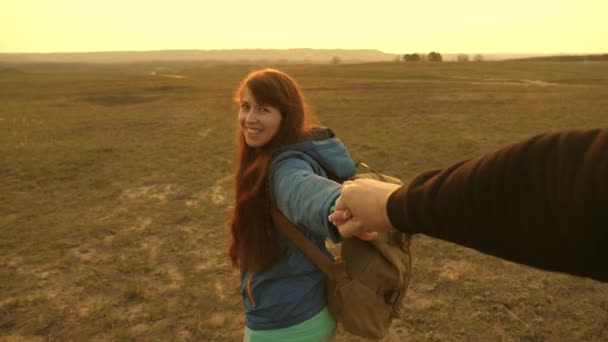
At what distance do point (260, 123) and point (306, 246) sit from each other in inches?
23.7

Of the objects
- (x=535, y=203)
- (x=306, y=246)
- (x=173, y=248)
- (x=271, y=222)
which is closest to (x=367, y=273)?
(x=306, y=246)

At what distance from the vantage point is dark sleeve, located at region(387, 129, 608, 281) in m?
0.65

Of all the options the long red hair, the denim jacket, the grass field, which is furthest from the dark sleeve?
the grass field

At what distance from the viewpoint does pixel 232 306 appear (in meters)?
4.63

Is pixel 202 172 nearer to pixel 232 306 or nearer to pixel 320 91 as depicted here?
pixel 232 306

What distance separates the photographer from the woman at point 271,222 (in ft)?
6.19

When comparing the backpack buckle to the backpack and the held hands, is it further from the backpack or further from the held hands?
the held hands

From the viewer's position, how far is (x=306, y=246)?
1852 millimetres

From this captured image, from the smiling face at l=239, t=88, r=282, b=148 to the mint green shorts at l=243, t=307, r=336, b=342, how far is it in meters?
0.87

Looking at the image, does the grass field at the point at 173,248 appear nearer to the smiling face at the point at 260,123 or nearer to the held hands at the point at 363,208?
the smiling face at the point at 260,123

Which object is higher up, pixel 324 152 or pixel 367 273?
pixel 324 152

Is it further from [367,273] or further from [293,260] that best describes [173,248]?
[367,273]

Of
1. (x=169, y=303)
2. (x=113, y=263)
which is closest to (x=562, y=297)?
(x=169, y=303)

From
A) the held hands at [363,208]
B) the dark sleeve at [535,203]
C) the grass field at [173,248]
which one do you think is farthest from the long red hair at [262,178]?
the grass field at [173,248]
